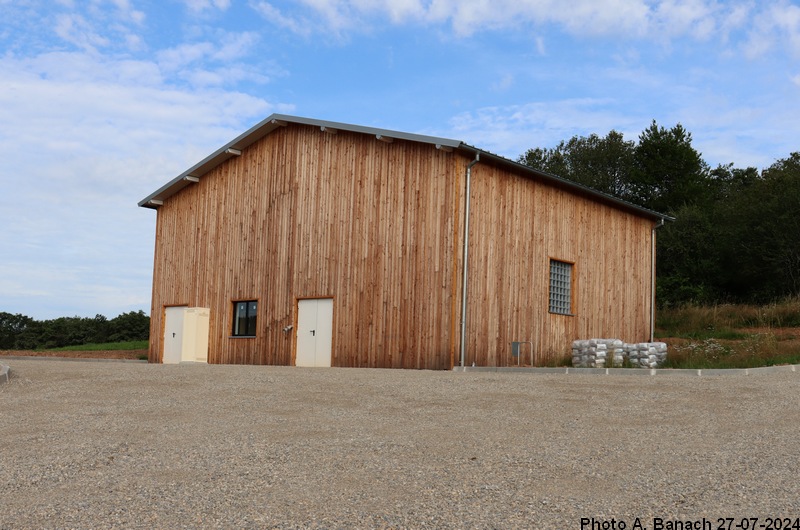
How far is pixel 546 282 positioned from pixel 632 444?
13869 mm

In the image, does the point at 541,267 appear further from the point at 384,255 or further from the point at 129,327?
the point at 129,327

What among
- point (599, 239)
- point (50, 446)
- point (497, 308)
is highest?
point (599, 239)

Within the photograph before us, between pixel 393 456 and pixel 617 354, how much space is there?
1155 centimetres

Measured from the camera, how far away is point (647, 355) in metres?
16.8

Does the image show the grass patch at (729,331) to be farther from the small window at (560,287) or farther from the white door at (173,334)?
the white door at (173,334)

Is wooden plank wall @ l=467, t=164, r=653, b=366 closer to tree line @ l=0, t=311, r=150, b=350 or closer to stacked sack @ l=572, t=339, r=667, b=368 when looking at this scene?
stacked sack @ l=572, t=339, r=667, b=368

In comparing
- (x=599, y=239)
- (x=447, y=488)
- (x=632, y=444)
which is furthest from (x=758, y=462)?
(x=599, y=239)

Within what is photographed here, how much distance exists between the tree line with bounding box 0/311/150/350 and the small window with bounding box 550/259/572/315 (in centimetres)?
3070

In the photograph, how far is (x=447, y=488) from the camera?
18.7 feet

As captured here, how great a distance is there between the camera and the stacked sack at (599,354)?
1709cm

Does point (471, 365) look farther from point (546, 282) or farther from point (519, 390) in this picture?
point (519, 390)

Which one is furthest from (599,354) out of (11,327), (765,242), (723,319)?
(11,327)

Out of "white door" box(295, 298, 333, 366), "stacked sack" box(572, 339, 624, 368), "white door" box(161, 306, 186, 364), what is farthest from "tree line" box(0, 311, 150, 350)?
"stacked sack" box(572, 339, 624, 368)

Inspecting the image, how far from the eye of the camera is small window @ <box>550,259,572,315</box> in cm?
2138
